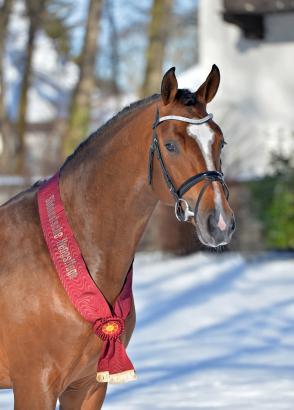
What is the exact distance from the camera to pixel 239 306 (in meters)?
10.7

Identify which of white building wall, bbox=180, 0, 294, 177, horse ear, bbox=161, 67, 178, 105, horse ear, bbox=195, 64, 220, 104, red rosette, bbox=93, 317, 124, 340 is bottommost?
red rosette, bbox=93, 317, 124, 340

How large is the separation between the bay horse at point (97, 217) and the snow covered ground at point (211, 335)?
2267 millimetres

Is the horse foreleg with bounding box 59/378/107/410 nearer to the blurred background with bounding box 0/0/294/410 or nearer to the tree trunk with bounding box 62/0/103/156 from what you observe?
the blurred background with bounding box 0/0/294/410

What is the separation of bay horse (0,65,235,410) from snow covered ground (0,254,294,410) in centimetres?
227

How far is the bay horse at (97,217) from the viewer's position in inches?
139

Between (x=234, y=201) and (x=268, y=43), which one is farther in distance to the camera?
(x=268, y=43)

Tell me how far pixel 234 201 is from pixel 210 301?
3887mm

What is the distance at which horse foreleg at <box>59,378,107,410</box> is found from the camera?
13.4 feet

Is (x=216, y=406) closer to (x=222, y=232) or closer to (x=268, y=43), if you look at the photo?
(x=222, y=232)

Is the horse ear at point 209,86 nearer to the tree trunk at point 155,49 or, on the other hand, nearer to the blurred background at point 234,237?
the blurred background at point 234,237

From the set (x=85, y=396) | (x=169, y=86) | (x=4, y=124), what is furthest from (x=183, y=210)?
(x=4, y=124)

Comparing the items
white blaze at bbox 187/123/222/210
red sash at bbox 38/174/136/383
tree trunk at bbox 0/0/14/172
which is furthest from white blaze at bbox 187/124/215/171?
tree trunk at bbox 0/0/14/172

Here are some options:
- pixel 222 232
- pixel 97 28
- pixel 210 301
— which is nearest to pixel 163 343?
pixel 210 301

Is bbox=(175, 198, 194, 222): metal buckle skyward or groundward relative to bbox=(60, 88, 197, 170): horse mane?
groundward
